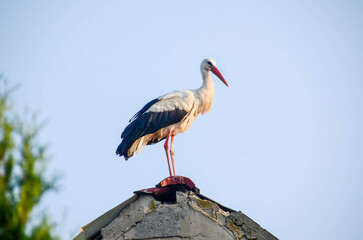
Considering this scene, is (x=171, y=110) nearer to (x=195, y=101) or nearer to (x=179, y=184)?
(x=195, y=101)

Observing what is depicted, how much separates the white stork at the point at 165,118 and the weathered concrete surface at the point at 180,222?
2.52m

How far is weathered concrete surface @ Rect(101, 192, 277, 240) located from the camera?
704cm

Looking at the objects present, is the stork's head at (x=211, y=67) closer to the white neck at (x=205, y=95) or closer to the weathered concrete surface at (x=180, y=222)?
the white neck at (x=205, y=95)

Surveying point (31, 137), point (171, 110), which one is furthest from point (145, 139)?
point (31, 137)

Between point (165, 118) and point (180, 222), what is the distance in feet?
11.6

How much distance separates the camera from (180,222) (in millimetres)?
7051

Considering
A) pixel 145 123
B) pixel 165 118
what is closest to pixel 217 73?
pixel 165 118

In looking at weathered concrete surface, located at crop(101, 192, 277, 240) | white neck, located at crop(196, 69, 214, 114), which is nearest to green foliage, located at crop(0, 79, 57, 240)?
weathered concrete surface, located at crop(101, 192, 277, 240)

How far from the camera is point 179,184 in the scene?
24.1 feet

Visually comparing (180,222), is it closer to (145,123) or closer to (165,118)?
(145,123)

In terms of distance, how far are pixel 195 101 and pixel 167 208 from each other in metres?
3.95

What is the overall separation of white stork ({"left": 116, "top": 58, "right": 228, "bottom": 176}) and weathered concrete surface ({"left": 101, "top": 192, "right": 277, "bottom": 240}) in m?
2.52

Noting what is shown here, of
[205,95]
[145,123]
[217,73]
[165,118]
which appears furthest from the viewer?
[217,73]

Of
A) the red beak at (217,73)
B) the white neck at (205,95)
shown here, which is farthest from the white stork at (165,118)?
the red beak at (217,73)
